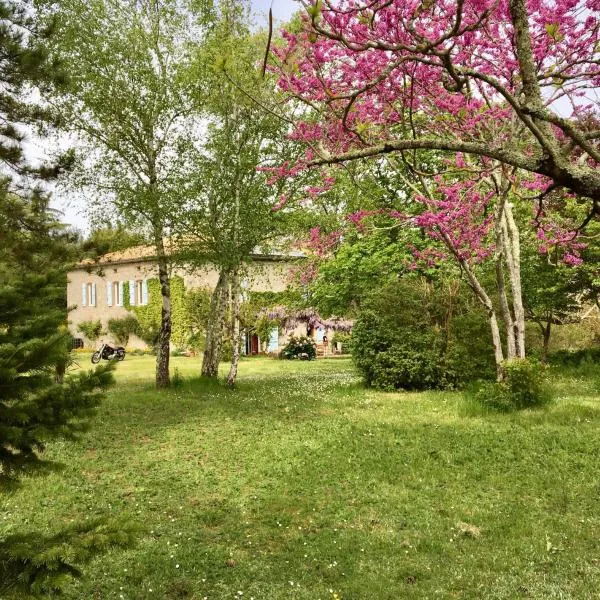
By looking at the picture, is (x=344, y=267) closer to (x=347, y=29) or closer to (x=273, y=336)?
(x=273, y=336)

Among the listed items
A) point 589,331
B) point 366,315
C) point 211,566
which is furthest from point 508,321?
point 589,331

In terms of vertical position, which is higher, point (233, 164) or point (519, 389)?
point (233, 164)

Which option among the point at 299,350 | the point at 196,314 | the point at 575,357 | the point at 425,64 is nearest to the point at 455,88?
the point at 425,64

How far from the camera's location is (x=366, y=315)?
15.2m

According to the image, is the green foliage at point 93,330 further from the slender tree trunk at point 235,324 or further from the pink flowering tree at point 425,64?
the pink flowering tree at point 425,64

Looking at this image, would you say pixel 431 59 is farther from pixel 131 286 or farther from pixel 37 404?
pixel 131 286

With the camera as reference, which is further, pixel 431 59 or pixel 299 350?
pixel 299 350

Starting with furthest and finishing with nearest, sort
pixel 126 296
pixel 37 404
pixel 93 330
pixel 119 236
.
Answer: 1. pixel 93 330
2. pixel 126 296
3. pixel 119 236
4. pixel 37 404

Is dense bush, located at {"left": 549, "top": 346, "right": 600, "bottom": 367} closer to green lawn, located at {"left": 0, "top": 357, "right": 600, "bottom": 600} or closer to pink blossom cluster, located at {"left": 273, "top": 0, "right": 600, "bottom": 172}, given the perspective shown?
green lawn, located at {"left": 0, "top": 357, "right": 600, "bottom": 600}

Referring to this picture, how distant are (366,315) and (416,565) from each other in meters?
10.5

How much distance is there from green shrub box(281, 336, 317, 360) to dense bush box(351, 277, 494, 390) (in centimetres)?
1328

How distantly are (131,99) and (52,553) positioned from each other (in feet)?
43.2

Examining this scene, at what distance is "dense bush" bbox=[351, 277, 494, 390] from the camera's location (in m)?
14.2

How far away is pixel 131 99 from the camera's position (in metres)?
13.9
